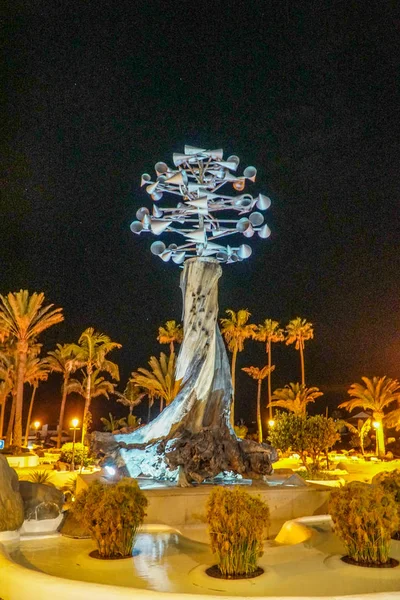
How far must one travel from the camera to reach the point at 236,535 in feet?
25.5

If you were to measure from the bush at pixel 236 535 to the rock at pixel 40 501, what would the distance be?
4229 mm

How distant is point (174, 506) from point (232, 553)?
18.9ft

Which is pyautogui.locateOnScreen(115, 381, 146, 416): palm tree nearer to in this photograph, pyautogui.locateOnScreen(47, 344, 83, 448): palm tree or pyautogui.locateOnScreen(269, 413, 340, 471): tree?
pyautogui.locateOnScreen(47, 344, 83, 448): palm tree

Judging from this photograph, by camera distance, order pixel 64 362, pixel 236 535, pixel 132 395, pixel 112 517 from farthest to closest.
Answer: pixel 132 395
pixel 64 362
pixel 112 517
pixel 236 535

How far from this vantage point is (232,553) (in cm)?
780

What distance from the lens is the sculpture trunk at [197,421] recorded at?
15734 millimetres

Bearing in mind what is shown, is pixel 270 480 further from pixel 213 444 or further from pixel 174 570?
pixel 174 570

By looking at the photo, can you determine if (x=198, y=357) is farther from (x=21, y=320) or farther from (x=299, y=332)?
(x=299, y=332)

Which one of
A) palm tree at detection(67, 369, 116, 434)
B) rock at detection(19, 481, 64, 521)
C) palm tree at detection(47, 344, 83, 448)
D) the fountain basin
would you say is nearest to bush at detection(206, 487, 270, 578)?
the fountain basin

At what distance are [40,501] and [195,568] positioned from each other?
414cm

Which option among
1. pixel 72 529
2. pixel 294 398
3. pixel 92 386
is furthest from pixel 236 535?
pixel 294 398

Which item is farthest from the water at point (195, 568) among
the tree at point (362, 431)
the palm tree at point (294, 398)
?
the palm tree at point (294, 398)

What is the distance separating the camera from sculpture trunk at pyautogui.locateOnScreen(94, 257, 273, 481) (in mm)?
15734

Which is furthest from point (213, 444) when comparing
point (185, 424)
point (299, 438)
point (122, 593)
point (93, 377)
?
point (93, 377)
